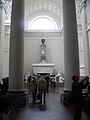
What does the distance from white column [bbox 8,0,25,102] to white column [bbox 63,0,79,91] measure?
2.22 m

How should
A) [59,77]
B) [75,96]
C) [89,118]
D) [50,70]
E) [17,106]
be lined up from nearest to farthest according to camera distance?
[75,96] → [89,118] → [17,106] → [59,77] → [50,70]

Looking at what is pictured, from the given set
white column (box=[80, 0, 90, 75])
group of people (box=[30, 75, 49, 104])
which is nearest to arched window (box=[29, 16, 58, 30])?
white column (box=[80, 0, 90, 75])

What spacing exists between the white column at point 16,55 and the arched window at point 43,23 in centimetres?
2112

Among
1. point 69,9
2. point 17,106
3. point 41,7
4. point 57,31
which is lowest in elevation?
point 17,106

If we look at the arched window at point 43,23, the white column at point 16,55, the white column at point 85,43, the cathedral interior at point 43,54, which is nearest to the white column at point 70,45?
the cathedral interior at point 43,54

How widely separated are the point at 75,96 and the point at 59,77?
749 inches

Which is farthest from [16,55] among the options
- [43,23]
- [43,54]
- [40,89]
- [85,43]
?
[43,23]

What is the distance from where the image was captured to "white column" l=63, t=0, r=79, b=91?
7.90 meters

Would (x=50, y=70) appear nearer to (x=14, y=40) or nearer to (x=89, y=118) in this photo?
(x=14, y=40)

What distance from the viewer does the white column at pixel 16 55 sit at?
25.0 feet

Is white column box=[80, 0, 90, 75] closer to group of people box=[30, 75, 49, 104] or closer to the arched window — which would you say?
group of people box=[30, 75, 49, 104]

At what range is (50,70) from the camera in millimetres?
25328

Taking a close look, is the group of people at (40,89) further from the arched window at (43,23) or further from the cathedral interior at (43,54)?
the arched window at (43,23)

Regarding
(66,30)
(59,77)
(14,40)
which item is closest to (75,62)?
(66,30)
